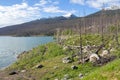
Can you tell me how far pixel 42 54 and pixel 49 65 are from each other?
24903 mm

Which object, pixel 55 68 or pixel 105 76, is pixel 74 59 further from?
pixel 105 76

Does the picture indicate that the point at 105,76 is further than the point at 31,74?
No

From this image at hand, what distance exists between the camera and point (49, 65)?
221 feet

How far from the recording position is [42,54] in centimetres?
9194

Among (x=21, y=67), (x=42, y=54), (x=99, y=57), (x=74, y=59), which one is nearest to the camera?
(x=99, y=57)

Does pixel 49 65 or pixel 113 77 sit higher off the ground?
pixel 113 77

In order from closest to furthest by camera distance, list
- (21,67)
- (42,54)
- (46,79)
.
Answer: (46,79), (21,67), (42,54)

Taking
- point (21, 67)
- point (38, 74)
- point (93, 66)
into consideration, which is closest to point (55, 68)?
point (38, 74)

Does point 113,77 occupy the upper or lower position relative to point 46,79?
upper

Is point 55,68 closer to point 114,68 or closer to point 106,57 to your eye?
point 106,57

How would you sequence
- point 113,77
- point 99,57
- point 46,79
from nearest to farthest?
point 113,77 < point 46,79 < point 99,57

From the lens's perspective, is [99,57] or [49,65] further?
[49,65]

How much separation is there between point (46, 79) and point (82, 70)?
691cm

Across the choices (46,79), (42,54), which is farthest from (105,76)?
(42,54)
